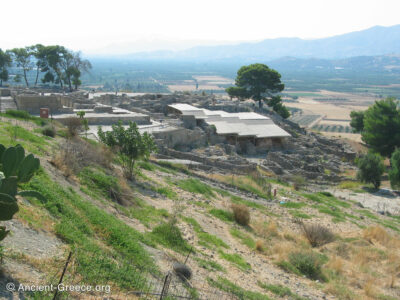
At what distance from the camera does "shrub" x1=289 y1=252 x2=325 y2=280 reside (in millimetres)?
9492

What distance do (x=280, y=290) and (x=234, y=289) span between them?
54.1 inches

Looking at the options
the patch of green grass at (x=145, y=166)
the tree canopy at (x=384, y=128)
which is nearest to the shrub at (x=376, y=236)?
the patch of green grass at (x=145, y=166)

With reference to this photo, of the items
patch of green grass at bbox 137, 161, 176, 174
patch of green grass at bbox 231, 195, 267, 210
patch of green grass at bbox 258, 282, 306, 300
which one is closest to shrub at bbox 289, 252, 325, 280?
patch of green grass at bbox 258, 282, 306, 300

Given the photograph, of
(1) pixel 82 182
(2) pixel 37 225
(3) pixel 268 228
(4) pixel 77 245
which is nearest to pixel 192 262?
(4) pixel 77 245

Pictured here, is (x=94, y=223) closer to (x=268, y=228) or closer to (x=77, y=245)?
(x=77, y=245)

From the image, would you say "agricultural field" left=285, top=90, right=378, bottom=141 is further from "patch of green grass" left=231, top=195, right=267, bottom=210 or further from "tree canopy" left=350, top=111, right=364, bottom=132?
"patch of green grass" left=231, top=195, right=267, bottom=210

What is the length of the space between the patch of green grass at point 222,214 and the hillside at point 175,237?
41 mm

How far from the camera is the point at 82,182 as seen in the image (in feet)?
33.4

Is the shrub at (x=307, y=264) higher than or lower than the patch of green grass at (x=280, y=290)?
lower

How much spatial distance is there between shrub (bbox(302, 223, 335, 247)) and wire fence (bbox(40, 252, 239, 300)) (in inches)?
236

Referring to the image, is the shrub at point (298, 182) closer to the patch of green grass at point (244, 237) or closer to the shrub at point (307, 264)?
the patch of green grass at point (244, 237)

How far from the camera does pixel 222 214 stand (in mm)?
12391

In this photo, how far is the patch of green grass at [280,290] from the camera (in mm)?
7836

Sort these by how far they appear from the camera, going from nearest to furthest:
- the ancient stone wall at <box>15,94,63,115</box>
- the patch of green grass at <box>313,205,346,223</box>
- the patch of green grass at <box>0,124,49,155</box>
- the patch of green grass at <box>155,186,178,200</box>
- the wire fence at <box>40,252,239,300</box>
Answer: the wire fence at <box>40,252,239,300</box> → the patch of green grass at <box>0,124,49,155</box> → the patch of green grass at <box>155,186,178,200</box> → the patch of green grass at <box>313,205,346,223</box> → the ancient stone wall at <box>15,94,63,115</box>
